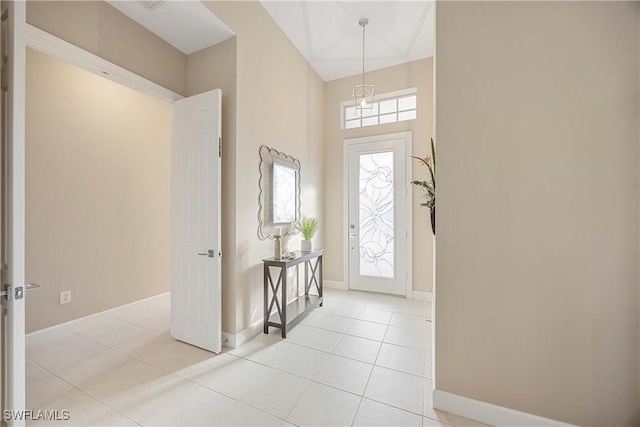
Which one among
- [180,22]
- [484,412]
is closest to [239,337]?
[484,412]

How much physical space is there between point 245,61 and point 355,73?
2.25 m

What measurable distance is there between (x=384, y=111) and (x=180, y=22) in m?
2.94

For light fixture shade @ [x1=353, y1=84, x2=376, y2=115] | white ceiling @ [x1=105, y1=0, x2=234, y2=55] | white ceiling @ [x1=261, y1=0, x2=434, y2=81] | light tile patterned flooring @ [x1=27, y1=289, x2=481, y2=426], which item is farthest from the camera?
light fixture shade @ [x1=353, y1=84, x2=376, y2=115]

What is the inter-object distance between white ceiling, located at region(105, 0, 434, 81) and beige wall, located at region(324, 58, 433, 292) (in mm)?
181

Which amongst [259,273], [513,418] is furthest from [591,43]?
[259,273]

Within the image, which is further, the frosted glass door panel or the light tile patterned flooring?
the frosted glass door panel

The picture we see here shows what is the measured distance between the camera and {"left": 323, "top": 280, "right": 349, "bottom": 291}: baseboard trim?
4301 mm

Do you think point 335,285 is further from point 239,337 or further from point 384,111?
point 384,111

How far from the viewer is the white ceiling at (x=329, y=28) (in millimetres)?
2250

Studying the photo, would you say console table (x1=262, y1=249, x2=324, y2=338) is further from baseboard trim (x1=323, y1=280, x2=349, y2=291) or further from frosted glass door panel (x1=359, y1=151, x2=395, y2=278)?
frosted glass door panel (x1=359, y1=151, x2=395, y2=278)

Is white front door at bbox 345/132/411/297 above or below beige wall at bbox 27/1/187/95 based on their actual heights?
below

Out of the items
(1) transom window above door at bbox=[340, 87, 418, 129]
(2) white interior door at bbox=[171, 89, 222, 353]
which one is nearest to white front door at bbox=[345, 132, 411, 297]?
(1) transom window above door at bbox=[340, 87, 418, 129]

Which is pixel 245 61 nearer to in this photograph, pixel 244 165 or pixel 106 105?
pixel 244 165

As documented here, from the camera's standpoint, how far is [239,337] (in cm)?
247
